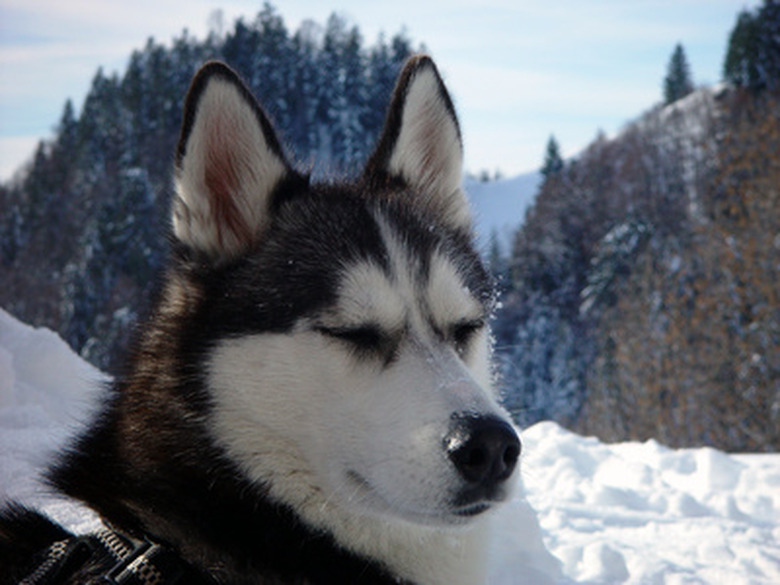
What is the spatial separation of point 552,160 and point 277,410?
214 feet

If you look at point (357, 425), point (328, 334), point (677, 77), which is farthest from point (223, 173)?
point (677, 77)

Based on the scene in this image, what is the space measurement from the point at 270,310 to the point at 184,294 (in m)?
0.37

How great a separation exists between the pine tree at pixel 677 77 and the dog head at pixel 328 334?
290 feet

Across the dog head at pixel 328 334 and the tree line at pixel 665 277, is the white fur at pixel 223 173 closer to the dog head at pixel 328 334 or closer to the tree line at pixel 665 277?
the dog head at pixel 328 334

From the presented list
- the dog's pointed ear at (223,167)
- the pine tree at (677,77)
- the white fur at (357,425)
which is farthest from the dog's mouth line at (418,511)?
the pine tree at (677,77)

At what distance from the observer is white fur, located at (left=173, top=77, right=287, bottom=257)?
2.62 m

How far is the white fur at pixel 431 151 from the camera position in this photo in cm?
316

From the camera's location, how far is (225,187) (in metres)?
2.79

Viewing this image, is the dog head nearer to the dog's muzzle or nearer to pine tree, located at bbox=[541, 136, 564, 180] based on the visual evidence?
the dog's muzzle

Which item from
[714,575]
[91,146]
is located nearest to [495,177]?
[91,146]

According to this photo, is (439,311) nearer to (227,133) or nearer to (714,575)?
(227,133)

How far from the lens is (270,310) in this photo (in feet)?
8.16

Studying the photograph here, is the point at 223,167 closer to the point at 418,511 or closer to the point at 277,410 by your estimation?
the point at 277,410

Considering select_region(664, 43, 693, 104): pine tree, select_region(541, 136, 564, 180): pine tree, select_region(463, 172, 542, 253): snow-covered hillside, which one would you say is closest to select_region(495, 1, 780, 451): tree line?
select_region(541, 136, 564, 180): pine tree
